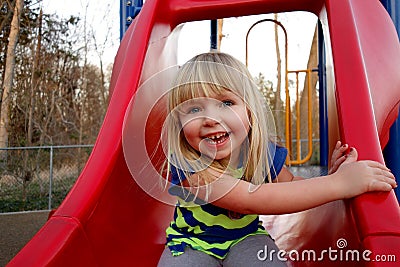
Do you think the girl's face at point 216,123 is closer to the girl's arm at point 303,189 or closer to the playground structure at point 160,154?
the girl's arm at point 303,189

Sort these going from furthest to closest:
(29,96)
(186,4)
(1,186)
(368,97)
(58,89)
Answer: (58,89), (29,96), (1,186), (186,4), (368,97)

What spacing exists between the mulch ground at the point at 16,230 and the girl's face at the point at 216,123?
1765 mm

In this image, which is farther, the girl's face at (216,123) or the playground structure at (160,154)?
the girl's face at (216,123)

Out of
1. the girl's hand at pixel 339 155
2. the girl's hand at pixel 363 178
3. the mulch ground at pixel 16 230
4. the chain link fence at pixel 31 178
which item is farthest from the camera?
the chain link fence at pixel 31 178

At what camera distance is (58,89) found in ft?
25.5

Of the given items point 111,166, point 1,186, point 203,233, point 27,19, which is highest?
point 27,19

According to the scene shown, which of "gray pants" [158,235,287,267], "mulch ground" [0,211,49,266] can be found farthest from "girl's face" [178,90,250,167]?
"mulch ground" [0,211,49,266]

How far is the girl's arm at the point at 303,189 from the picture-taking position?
89cm

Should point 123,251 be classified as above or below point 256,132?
below

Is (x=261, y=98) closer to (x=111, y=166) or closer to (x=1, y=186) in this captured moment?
(x=111, y=166)

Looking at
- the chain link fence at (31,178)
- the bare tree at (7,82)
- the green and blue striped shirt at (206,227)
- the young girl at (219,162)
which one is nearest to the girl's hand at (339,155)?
the young girl at (219,162)

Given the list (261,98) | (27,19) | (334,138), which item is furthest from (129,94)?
(27,19)

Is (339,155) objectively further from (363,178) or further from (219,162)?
(219,162)

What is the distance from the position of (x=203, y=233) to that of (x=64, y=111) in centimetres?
749
